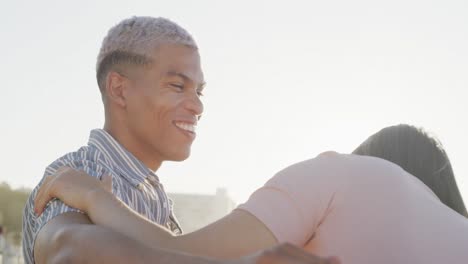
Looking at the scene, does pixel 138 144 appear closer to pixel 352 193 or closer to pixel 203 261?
pixel 352 193

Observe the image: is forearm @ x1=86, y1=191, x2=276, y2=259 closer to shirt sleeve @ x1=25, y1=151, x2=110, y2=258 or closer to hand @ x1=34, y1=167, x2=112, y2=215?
hand @ x1=34, y1=167, x2=112, y2=215

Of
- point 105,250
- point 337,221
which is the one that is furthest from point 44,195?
point 337,221

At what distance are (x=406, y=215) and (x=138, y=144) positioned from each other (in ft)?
6.21

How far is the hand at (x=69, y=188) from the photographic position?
2824 millimetres

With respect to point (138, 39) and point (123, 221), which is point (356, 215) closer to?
point (123, 221)

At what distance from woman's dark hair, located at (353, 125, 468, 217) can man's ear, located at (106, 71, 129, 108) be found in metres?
1.56

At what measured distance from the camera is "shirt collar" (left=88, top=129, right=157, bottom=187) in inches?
146

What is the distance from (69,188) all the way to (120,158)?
2.84 feet

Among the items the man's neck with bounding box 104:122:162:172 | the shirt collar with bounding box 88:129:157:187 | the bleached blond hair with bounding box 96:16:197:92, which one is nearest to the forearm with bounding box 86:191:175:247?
the shirt collar with bounding box 88:129:157:187

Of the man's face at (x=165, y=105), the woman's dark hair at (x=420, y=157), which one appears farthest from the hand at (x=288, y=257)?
the man's face at (x=165, y=105)

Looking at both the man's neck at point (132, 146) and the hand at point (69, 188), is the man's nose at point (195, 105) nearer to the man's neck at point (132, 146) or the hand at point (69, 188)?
the man's neck at point (132, 146)

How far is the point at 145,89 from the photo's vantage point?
402 centimetres

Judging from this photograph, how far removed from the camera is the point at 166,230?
2.48 m

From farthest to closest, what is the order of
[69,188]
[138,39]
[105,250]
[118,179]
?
[138,39] < [118,179] < [69,188] < [105,250]
